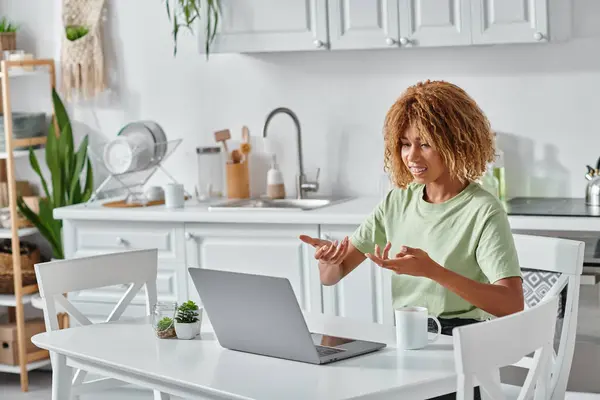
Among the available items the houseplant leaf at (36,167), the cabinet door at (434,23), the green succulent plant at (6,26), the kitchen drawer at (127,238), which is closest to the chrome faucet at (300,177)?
the kitchen drawer at (127,238)

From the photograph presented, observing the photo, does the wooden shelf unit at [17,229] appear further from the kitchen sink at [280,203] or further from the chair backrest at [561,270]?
the chair backrest at [561,270]

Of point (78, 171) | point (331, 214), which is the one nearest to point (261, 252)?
point (331, 214)

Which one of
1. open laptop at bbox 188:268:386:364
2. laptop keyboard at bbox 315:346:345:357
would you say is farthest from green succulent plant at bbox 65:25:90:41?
laptop keyboard at bbox 315:346:345:357

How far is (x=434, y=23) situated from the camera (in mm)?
3629

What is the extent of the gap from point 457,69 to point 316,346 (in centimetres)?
199

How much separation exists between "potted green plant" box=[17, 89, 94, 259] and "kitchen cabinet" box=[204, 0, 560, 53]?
2.90 feet

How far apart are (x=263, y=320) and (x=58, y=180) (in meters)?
2.59

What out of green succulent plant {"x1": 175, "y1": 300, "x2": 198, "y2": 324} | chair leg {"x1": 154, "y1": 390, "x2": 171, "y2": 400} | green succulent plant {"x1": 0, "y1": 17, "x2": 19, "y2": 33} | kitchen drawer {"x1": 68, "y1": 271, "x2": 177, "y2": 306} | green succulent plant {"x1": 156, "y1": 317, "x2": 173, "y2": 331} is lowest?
chair leg {"x1": 154, "y1": 390, "x2": 171, "y2": 400}

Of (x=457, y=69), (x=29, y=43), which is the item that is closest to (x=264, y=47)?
(x=457, y=69)

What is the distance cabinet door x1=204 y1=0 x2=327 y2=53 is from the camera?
3.82 meters

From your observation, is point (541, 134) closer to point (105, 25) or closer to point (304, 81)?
point (304, 81)

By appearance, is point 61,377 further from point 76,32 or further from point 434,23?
point 76,32

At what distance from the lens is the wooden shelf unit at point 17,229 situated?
4414 millimetres

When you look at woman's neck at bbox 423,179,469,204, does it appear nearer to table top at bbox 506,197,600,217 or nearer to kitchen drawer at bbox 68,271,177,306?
table top at bbox 506,197,600,217
